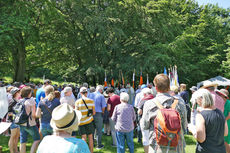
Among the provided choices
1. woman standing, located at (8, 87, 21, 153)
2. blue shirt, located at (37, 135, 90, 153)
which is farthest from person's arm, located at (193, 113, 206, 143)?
woman standing, located at (8, 87, 21, 153)

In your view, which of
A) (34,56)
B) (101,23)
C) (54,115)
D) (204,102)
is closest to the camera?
(54,115)

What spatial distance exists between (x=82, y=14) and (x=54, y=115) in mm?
17046

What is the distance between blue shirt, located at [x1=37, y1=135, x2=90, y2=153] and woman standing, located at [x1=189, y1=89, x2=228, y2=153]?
170 centimetres

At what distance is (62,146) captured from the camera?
6.36 feet

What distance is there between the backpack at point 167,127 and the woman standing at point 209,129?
0.35 meters

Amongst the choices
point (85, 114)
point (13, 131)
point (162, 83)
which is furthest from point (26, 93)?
point (162, 83)

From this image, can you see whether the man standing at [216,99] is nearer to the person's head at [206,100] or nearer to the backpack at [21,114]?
the person's head at [206,100]

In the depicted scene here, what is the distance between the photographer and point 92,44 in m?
19.5

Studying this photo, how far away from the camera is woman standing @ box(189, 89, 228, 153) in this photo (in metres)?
2.75

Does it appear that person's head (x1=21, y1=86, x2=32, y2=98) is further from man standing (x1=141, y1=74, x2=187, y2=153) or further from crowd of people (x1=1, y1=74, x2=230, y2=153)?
man standing (x1=141, y1=74, x2=187, y2=153)

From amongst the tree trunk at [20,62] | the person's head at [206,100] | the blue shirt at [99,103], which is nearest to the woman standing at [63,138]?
the person's head at [206,100]

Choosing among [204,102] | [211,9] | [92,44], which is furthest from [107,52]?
[211,9]

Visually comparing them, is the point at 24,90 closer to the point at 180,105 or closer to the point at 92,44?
the point at 180,105

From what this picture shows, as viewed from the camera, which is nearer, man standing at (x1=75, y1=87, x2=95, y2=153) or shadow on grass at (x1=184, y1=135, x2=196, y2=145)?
man standing at (x1=75, y1=87, x2=95, y2=153)
